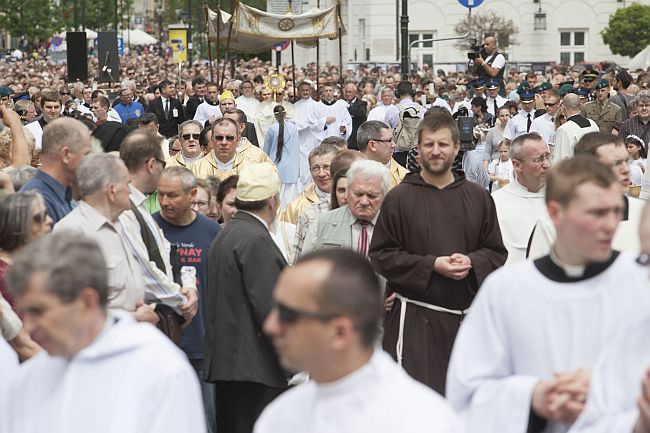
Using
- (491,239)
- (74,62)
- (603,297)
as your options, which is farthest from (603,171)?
(74,62)

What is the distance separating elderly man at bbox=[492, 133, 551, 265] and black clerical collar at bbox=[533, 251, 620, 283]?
3233 mm

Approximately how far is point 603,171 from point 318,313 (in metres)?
1.31

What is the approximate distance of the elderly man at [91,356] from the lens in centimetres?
380

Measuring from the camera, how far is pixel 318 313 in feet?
11.3

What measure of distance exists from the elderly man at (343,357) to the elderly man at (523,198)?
13.6ft

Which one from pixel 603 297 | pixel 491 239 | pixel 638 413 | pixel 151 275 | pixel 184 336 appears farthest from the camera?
pixel 184 336

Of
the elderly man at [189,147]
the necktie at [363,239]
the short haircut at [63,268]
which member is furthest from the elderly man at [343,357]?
the elderly man at [189,147]

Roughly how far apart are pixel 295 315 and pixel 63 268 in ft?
2.51

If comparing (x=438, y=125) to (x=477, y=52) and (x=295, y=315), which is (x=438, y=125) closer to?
(x=295, y=315)

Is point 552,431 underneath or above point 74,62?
underneath

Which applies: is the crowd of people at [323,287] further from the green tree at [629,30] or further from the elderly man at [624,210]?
the green tree at [629,30]

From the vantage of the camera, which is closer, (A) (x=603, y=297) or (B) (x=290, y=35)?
(A) (x=603, y=297)

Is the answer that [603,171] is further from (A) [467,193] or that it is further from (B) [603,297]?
(A) [467,193]

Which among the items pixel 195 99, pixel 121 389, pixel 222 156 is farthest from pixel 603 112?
pixel 121 389
